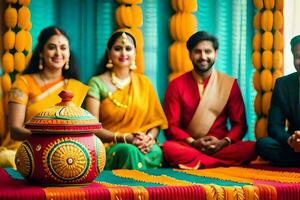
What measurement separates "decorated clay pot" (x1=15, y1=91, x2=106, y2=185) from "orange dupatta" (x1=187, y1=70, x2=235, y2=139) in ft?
4.93

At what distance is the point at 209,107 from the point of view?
420 centimetres

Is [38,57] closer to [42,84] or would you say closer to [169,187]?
[42,84]

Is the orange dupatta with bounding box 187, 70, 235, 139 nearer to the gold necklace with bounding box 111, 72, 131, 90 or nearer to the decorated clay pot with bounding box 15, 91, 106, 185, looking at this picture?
the gold necklace with bounding box 111, 72, 131, 90

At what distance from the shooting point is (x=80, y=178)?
2717 mm

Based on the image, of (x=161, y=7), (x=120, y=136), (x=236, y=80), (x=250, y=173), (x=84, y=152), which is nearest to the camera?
(x=84, y=152)

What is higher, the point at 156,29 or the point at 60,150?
the point at 156,29

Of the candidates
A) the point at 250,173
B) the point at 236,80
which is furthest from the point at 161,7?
the point at 250,173

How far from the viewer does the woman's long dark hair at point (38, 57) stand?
13.3ft

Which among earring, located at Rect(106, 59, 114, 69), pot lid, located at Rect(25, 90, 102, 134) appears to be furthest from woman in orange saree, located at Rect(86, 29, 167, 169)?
pot lid, located at Rect(25, 90, 102, 134)

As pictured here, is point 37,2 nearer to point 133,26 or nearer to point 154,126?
point 133,26

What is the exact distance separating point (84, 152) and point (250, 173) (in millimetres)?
1161

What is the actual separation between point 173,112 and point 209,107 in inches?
9.7

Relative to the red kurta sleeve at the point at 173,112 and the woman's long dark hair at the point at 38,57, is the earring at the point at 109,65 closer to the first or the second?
the woman's long dark hair at the point at 38,57

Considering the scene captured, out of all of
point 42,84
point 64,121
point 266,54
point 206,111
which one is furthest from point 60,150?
point 266,54
